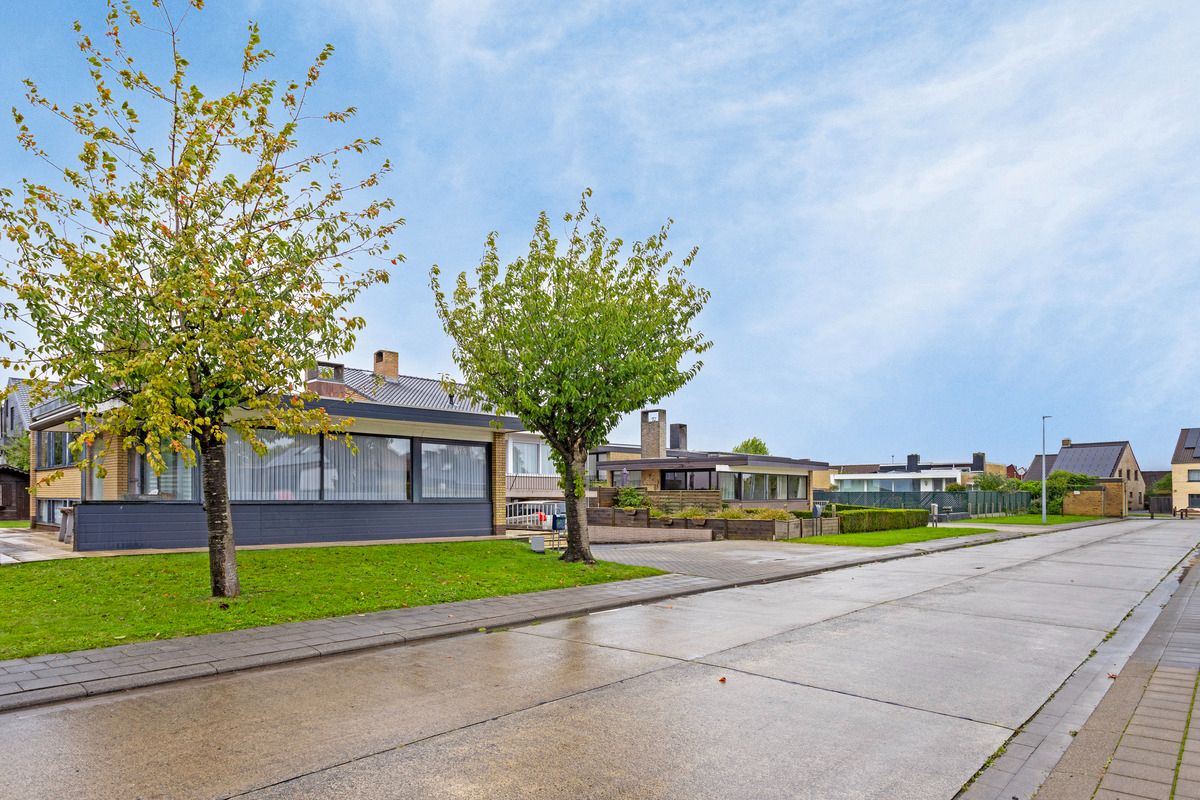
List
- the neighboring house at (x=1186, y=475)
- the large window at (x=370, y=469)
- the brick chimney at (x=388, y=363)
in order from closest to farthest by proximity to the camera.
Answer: the large window at (x=370, y=469)
the brick chimney at (x=388, y=363)
the neighboring house at (x=1186, y=475)

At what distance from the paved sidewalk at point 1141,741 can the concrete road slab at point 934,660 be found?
54 centimetres

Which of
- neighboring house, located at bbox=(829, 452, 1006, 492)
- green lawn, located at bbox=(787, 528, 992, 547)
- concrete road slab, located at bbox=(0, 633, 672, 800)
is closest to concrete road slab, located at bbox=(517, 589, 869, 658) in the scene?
concrete road slab, located at bbox=(0, 633, 672, 800)

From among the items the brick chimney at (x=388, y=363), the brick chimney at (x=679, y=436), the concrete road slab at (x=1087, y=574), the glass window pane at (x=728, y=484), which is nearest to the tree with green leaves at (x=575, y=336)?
the concrete road slab at (x=1087, y=574)

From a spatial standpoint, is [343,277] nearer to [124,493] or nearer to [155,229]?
[155,229]

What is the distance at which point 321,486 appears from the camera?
19.0 m

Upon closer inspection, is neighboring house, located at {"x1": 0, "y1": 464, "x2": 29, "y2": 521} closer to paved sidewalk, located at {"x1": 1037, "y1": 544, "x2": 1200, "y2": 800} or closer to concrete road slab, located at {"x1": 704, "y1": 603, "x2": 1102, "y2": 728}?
concrete road slab, located at {"x1": 704, "y1": 603, "x2": 1102, "y2": 728}

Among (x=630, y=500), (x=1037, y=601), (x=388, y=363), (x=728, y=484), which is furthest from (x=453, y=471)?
(x=388, y=363)

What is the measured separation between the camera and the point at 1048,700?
21.6 ft

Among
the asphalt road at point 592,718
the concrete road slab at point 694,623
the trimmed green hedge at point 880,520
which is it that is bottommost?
the trimmed green hedge at point 880,520

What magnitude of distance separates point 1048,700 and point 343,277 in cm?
965

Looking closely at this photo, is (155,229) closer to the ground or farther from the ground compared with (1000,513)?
farther from the ground

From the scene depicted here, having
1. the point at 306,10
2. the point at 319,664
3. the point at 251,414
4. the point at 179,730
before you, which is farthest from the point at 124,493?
the point at 179,730

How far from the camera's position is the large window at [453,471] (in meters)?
20.9

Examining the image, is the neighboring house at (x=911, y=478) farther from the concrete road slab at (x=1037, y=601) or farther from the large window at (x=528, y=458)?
the concrete road slab at (x=1037, y=601)
